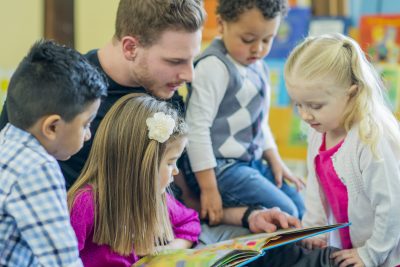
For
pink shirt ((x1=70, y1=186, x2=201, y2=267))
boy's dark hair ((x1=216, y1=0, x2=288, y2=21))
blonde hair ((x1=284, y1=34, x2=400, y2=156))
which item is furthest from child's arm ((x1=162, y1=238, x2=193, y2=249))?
boy's dark hair ((x1=216, y1=0, x2=288, y2=21))

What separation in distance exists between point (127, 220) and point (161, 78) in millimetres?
369

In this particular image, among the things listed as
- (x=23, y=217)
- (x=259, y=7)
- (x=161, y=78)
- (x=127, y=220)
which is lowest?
(x=127, y=220)

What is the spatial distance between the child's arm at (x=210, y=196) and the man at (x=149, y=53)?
188 mm

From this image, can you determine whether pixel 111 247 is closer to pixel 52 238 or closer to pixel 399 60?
pixel 52 238

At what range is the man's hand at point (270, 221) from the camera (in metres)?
1.53

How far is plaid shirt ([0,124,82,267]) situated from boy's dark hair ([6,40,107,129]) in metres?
0.07

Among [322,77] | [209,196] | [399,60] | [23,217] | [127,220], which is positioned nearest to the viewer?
[23,217]

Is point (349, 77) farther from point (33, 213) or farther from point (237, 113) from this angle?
point (33, 213)

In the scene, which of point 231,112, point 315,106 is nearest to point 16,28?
point 231,112

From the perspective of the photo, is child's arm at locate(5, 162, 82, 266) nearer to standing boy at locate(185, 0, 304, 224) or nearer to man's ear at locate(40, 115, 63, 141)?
man's ear at locate(40, 115, 63, 141)

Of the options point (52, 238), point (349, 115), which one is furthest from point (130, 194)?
point (349, 115)

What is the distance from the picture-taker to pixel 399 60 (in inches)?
112

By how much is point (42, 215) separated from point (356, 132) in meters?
0.73

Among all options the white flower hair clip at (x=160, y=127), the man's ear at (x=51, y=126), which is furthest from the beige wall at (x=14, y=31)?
the man's ear at (x=51, y=126)
